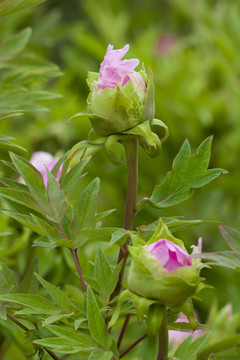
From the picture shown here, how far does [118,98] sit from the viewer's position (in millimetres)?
469

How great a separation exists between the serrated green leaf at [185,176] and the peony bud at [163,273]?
0.08m

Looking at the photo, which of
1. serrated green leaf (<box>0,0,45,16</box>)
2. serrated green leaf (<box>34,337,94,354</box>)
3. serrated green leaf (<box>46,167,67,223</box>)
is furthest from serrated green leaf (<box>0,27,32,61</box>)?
serrated green leaf (<box>34,337,94,354</box>)

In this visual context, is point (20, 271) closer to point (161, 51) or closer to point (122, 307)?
point (122, 307)

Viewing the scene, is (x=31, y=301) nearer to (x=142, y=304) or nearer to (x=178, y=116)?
(x=142, y=304)

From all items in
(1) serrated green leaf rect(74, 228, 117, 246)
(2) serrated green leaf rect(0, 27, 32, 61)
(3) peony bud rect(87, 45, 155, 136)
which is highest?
(2) serrated green leaf rect(0, 27, 32, 61)

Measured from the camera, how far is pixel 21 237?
2.58 ft

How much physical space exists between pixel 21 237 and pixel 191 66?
917 mm

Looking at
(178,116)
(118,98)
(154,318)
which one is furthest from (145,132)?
(178,116)

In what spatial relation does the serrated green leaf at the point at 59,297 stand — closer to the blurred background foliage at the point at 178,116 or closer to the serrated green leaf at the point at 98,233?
the serrated green leaf at the point at 98,233

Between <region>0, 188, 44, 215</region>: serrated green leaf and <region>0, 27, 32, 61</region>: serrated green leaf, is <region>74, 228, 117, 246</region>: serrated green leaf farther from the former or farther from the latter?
<region>0, 27, 32, 61</region>: serrated green leaf

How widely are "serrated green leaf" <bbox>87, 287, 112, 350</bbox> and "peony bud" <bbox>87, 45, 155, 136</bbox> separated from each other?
12 centimetres

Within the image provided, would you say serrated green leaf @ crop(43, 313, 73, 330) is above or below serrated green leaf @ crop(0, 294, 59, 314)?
below

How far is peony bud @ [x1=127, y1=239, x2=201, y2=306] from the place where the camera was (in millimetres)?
415

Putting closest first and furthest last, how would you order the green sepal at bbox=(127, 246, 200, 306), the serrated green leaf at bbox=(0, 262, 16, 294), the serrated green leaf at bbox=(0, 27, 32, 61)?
the green sepal at bbox=(127, 246, 200, 306) → the serrated green leaf at bbox=(0, 262, 16, 294) → the serrated green leaf at bbox=(0, 27, 32, 61)
